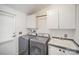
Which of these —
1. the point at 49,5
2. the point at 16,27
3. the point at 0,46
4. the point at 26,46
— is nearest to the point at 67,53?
the point at 26,46

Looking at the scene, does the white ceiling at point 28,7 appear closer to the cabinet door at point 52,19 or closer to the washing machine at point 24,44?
the cabinet door at point 52,19

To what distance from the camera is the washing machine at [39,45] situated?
4.67ft

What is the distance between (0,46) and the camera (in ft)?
4.58

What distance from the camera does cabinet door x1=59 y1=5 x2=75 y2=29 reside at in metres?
1.41

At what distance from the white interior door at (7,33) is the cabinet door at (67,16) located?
765 millimetres

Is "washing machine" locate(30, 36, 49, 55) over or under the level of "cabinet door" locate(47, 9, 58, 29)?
under

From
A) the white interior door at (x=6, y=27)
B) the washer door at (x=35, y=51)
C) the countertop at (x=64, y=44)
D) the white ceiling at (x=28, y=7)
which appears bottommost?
the washer door at (x=35, y=51)

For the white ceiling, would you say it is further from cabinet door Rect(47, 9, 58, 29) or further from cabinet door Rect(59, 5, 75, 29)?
cabinet door Rect(59, 5, 75, 29)

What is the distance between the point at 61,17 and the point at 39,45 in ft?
1.86

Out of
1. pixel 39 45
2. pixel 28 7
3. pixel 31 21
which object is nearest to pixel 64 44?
pixel 39 45

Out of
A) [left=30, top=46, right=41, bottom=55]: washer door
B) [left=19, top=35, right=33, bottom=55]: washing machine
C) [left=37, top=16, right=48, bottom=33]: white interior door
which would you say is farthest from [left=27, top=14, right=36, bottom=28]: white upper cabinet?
[left=30, top=46, right=41, bottom=55]: washer door

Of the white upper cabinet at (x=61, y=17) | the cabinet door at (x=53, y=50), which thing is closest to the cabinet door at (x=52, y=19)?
the white upper cabinet at (x=61, y=17)

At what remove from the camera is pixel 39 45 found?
1.45m

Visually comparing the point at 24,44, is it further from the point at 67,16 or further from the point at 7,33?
the point at 67,16
